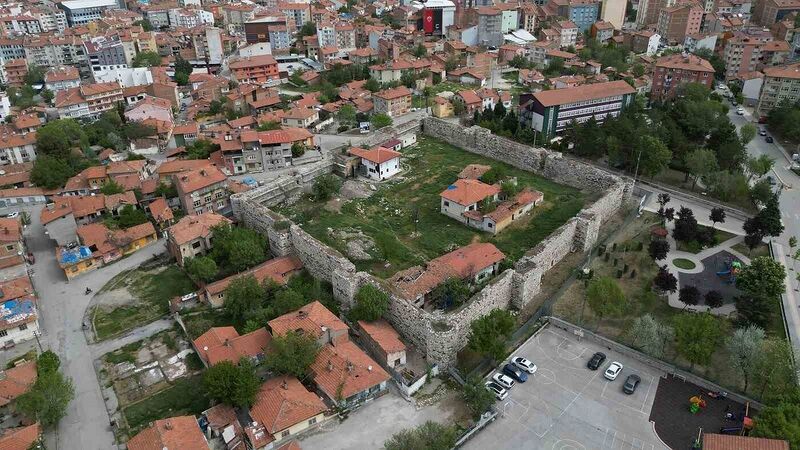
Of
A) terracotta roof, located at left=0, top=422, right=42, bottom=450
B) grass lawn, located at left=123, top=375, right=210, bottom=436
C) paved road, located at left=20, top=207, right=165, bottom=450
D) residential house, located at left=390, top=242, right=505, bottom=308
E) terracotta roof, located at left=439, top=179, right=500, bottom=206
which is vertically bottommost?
paved road, located at left=20, top=207, right=165, bottom=450

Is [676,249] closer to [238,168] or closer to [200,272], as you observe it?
[200,272]

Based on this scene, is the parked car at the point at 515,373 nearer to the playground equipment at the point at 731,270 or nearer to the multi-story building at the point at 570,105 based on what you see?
the playground equipment at the point at 731,270

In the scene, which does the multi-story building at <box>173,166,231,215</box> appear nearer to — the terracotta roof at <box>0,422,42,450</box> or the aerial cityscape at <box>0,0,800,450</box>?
the aerial cityscape at <box>0,0,800,450</box>

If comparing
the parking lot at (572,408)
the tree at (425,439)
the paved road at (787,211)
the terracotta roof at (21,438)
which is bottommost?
the parking lot at (572,408)

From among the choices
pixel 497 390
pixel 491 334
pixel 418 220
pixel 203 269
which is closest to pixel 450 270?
pixel 491 334

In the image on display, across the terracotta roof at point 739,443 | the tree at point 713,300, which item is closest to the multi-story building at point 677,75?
the tree at point 713,300

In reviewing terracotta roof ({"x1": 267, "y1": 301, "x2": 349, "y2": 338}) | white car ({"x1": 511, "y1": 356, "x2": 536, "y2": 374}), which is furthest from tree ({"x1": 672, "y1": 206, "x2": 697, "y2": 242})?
terracotta roof ({"x1": 267, "y1": 301, "x2": 349, "y2": 338})

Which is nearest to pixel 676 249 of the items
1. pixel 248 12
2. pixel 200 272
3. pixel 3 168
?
pixel 200 272
